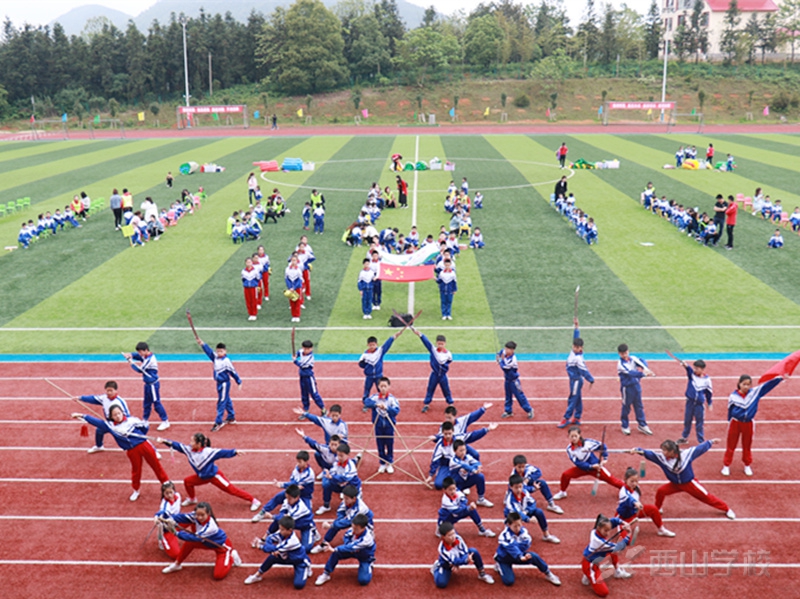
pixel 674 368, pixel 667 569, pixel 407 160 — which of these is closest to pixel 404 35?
pixel 407 160

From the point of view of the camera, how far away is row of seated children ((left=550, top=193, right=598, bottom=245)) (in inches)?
1059

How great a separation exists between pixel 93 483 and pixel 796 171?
4270 centimetres

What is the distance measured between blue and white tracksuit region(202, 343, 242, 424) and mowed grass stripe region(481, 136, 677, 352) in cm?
786

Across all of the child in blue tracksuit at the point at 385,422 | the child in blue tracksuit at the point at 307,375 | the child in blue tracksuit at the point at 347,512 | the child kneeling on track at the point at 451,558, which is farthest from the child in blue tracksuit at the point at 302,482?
the child in blue tracksuit at the point at 307,375

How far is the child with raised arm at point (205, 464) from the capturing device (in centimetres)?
1070

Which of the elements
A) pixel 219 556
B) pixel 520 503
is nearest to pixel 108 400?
pixel 219 556

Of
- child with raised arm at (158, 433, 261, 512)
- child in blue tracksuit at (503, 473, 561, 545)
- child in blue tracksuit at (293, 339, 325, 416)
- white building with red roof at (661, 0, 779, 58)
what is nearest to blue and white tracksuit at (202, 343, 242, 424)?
child in blue tracksuit at (293, 339, 325, 416)

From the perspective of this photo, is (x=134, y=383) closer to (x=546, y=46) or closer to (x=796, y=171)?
(x=796, y=171)

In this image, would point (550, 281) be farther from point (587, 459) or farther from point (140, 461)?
point (140, 461)

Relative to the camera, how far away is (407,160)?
48594 millimetres

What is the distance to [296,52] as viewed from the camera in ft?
314

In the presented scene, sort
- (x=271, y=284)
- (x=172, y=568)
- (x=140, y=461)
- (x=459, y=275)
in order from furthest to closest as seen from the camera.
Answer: (x=459, y=275)
(x=271, y=284)
(x=140, y=461)
(x=172, y=568)

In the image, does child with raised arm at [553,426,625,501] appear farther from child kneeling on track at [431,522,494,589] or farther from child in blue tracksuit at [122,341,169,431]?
child in blue tracksuit at [122,341,169,431]

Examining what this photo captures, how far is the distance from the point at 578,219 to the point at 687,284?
22.2 ft
